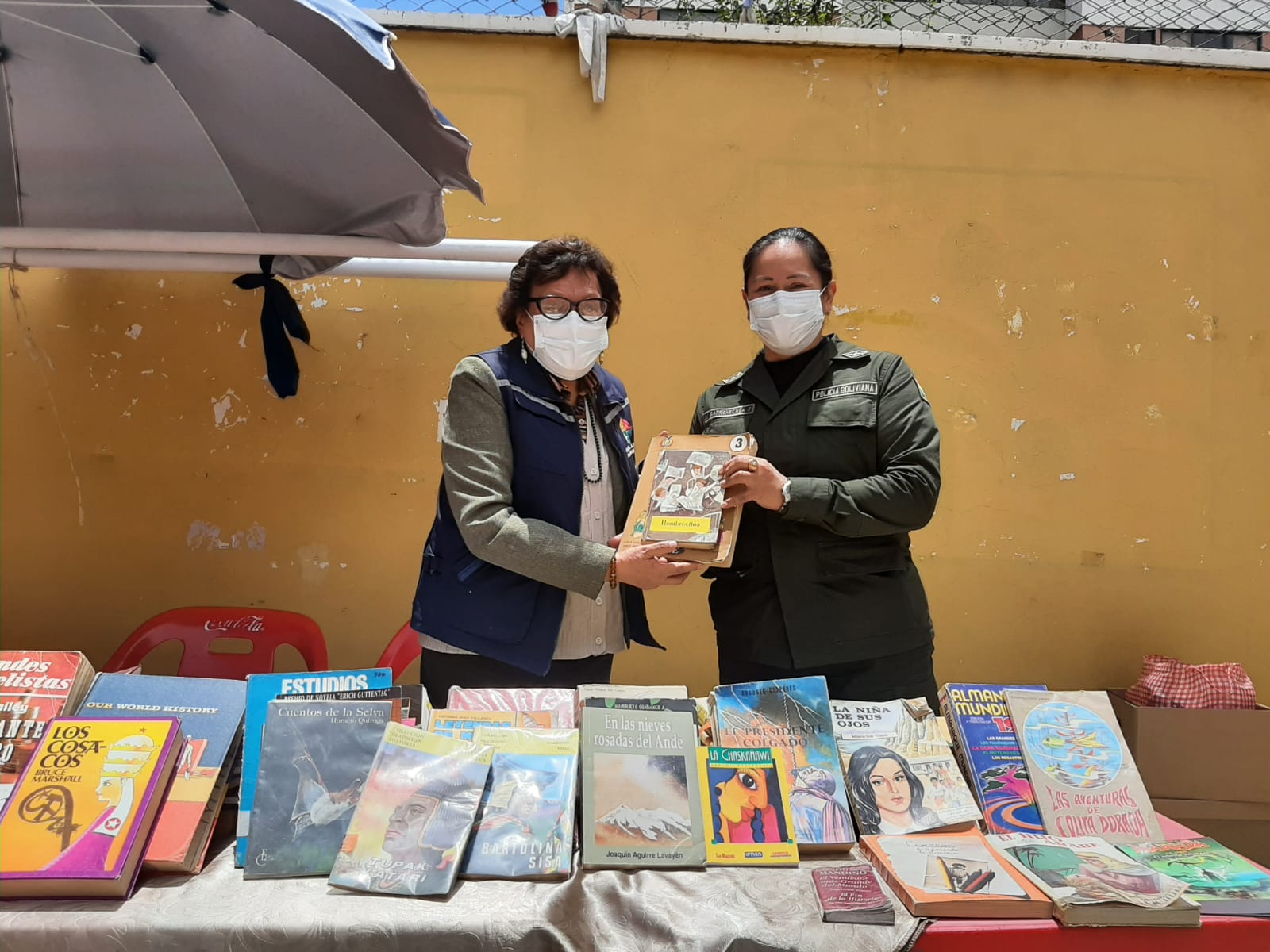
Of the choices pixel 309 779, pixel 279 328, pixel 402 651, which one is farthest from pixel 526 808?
pixel 279 328

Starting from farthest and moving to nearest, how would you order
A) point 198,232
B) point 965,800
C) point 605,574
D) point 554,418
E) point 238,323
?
1. point 238,323
2. point 198,232
3. point 554,418
4. point 605,574
5. point 965,800

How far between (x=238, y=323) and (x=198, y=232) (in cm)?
82

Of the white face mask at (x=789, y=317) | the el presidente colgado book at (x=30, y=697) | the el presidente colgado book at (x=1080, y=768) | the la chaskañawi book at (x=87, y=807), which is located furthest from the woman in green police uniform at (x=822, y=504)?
the el presidente colgado book at (x=30, y=697)

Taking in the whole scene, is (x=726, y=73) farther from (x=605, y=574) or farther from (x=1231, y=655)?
(x=1231, y=655)

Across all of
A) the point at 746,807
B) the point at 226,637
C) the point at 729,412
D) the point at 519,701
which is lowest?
the point at 226,637

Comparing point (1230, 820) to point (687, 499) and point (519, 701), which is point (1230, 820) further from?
point (519, 701)

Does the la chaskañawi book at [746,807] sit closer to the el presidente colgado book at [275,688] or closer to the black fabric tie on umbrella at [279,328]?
the el presidente colgado book at [275,688]

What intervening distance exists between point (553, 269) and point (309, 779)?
55.3 inches

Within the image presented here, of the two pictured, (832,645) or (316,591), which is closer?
(832,645)

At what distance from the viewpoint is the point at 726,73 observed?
359 cm

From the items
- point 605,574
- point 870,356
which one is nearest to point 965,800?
point 605,574

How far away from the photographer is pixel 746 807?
1.81 meters

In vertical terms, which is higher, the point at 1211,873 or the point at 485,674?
the point at 485,674

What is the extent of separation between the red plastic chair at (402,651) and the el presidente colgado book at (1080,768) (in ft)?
6.95
